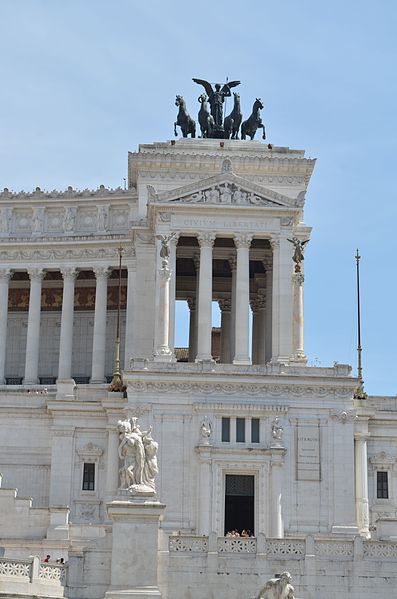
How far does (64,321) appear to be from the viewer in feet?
303

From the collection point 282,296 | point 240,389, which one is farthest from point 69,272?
Result: point 240,389

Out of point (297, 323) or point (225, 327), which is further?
point (225, 327)

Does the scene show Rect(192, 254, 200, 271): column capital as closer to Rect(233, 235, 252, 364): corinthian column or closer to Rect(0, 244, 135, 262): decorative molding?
Rect(233, 235, 252, 364): corinthian column

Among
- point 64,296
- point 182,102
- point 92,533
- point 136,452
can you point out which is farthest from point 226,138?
point 136,452

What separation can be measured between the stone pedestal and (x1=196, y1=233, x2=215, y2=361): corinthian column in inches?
1084

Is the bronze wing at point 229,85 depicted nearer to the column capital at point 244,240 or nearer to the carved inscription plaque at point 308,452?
the column capital at point 244,240

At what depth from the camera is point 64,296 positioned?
307 feet

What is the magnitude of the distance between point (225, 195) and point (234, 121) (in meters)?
→ 14.2

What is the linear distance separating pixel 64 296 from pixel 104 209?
6.93 meters

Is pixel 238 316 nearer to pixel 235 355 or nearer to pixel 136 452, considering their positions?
pixel 235 355

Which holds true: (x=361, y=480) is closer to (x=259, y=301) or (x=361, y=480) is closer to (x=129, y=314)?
(x=259, y=301)

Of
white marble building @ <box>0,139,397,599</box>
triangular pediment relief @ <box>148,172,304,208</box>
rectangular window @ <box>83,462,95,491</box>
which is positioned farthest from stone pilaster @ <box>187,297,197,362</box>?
rectangular window @ <box>83,462,95,491</box>

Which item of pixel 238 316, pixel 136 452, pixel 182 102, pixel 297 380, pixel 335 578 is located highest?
pixel 182 102

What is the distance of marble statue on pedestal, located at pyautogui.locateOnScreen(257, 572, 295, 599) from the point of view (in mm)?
47750
